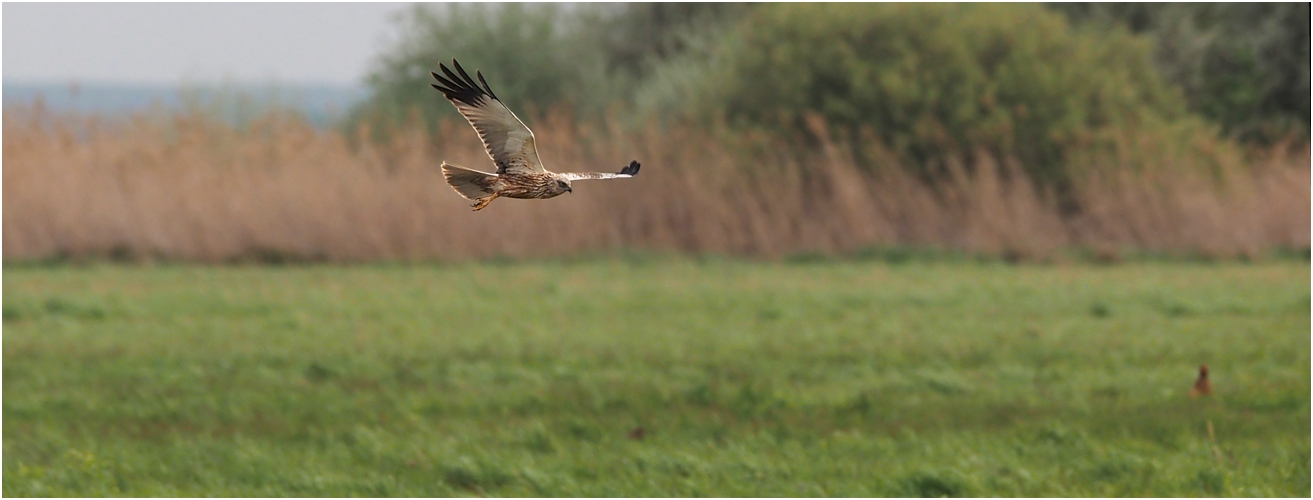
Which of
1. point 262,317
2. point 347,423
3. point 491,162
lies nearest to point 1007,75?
point 262,317

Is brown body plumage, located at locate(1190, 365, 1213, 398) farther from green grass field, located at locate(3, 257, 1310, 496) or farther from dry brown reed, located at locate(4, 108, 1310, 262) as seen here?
dry brown reed, located at locate(4, 108, 1310, 262)

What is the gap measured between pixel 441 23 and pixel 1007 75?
31.6 ft

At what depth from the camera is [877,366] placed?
851 centimetres

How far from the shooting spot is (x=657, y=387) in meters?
7.80

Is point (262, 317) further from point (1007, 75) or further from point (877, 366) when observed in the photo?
point (1007, 75)

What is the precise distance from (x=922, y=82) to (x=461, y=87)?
1282 cm

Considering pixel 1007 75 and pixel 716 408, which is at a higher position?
pixel 1007 75

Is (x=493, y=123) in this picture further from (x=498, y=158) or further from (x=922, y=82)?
(x=922, y=82)

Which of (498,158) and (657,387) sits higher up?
(498,158)

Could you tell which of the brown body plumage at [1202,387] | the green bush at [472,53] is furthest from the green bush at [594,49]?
the brown body plumage at [1202,387]

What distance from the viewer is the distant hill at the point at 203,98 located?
2.76 metres

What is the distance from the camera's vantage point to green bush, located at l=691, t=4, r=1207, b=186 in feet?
41.9

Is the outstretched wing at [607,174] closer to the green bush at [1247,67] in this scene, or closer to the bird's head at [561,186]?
the bird's head at [561,186]

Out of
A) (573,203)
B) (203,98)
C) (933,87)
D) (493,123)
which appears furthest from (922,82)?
(493,123)
